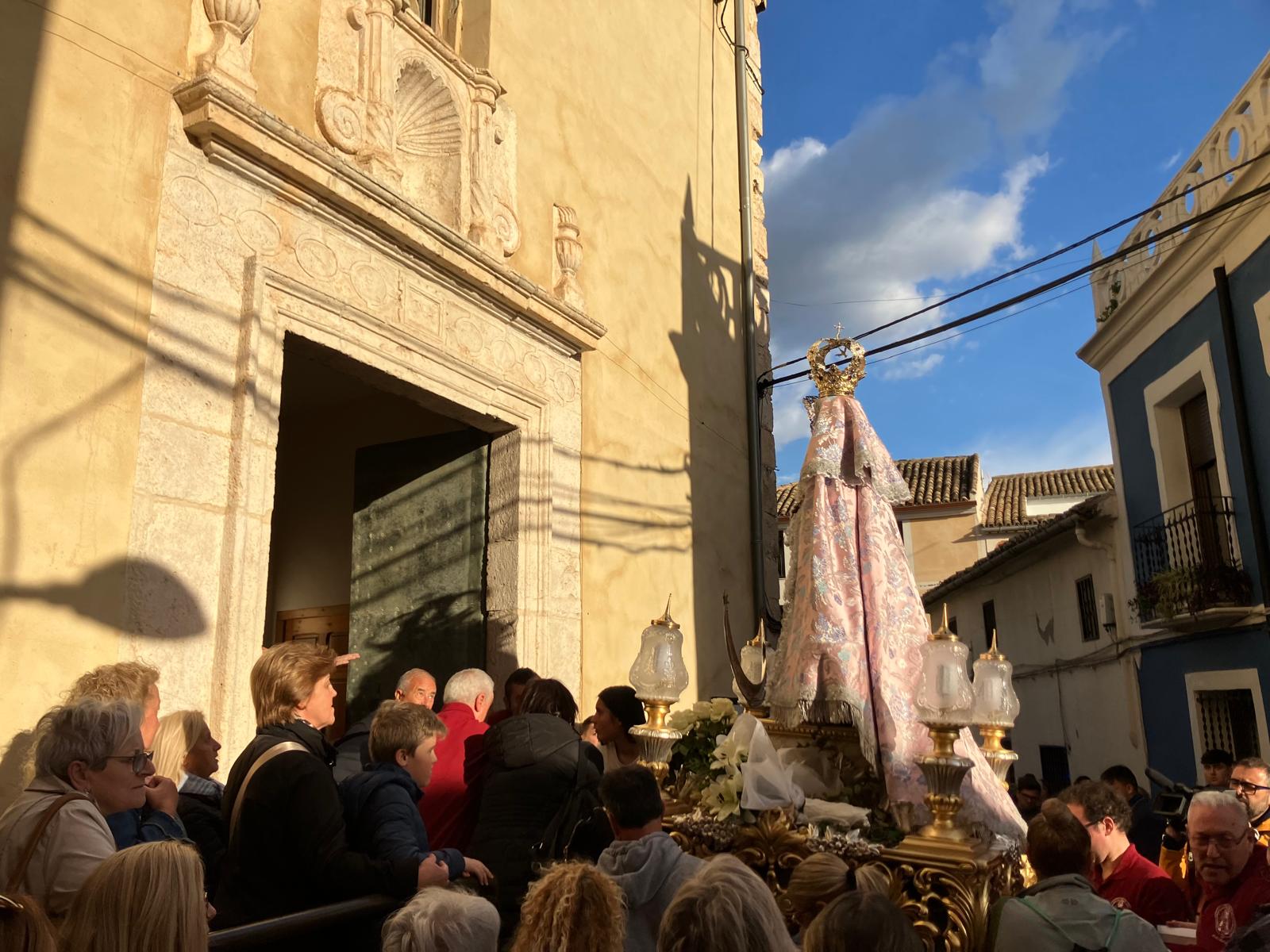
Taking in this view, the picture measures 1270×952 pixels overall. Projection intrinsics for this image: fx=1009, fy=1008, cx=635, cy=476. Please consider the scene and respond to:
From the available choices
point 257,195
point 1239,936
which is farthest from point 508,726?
point 257,195

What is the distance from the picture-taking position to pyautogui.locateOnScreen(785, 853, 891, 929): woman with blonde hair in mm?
2373

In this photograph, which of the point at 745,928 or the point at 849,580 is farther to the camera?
the point at 849,580

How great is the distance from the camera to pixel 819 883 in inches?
93.8

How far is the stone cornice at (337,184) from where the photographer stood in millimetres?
4383

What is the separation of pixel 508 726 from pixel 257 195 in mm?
2804

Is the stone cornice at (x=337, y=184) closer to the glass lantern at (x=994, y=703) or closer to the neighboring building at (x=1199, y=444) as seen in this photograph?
the glass lantern at (x=994, y=703)

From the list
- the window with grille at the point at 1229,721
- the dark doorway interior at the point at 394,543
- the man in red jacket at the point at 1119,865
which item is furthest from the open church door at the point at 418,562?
the window with grille at the point at 1229,721

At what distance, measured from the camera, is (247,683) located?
169 inches

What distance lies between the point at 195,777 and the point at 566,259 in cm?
470

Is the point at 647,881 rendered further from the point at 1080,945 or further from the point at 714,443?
the point at 714,443

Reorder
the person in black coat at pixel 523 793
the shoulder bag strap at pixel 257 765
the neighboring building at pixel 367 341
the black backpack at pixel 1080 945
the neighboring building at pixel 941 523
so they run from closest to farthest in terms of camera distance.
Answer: the black backpack at pixel 1080 945 → the shoulder bag strap at pixel 257 765 → the person in black coat at pixel 523 793 → the neighboring building at pixel 367 341 → the neighboring building at pixel 941 523

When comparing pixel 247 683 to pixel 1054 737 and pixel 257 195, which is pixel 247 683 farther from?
pixel 1054 737

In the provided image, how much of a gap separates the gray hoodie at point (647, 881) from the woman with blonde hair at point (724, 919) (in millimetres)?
708

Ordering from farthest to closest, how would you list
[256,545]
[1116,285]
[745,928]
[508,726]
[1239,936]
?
[1116,285] → [256,545] → [508,726] → [1239,936] → [745,928]
